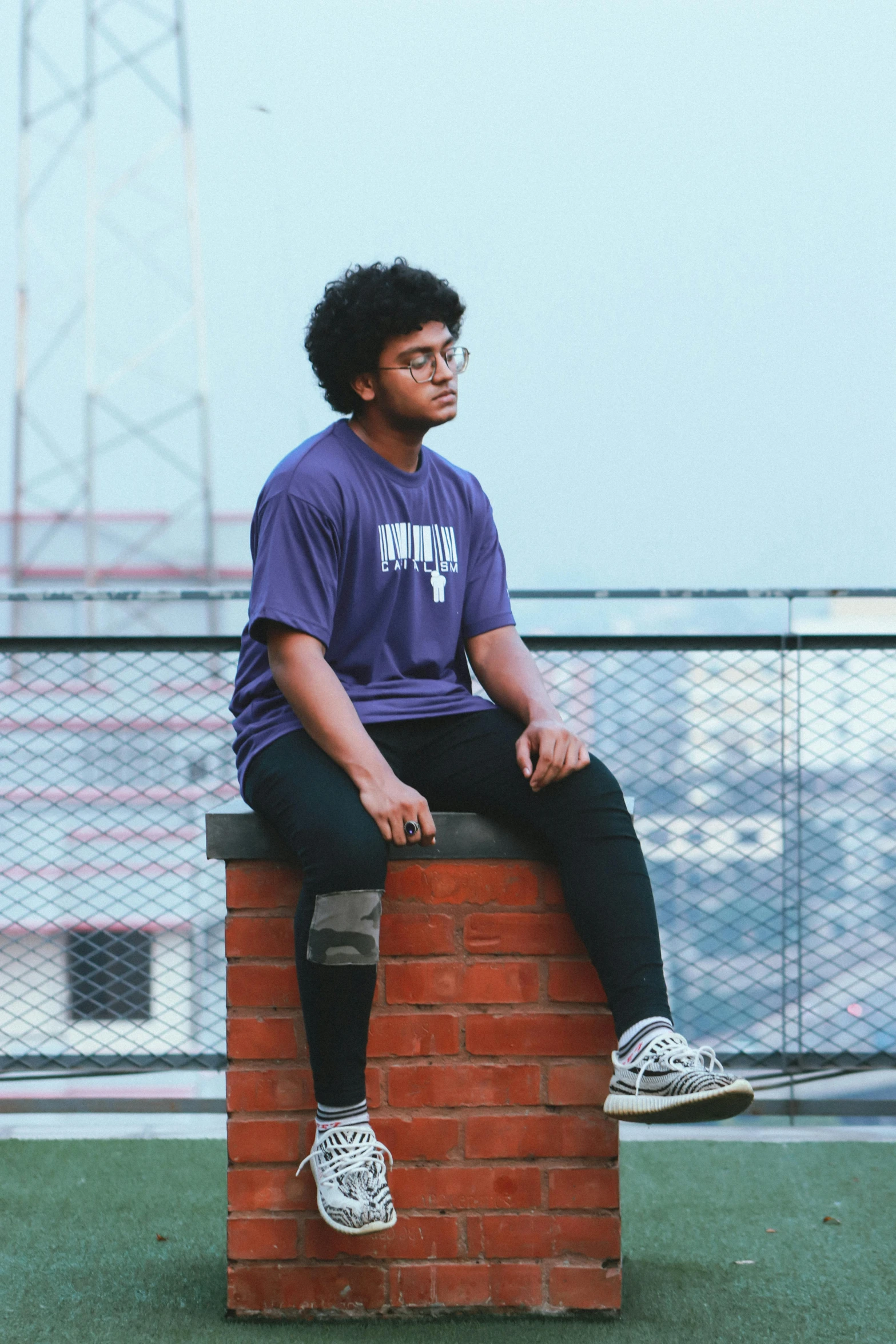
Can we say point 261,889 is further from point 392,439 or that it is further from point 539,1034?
point 392,439

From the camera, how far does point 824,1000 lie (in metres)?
2.52

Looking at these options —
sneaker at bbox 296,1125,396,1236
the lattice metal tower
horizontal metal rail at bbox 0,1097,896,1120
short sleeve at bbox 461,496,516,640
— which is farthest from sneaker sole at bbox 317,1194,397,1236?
the lattice metal tower

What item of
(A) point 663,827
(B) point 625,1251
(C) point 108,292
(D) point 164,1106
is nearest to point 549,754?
(B) point 625,1251

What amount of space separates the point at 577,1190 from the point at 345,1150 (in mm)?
302

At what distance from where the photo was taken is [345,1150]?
4.46ft

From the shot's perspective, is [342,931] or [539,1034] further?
[539,1034]

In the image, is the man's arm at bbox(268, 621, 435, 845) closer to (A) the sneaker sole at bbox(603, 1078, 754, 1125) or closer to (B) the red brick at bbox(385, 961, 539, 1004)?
(B) the red brick at bbox(385, 961, 539, 1004)

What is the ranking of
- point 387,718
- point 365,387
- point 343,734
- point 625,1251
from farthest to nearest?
point 625,1251, point 365,387, point 387,718, point 343,734

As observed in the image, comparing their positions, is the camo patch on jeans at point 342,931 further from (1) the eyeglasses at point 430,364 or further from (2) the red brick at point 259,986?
(1) the eyeglasses at point 430,364

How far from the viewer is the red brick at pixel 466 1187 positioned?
57.5 inches

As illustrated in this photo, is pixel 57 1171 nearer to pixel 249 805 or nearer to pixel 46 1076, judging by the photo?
pixel 46 1076

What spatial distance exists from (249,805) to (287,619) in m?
0.23

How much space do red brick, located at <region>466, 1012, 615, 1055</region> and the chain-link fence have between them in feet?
3.51

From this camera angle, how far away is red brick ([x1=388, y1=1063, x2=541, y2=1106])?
147 cm
